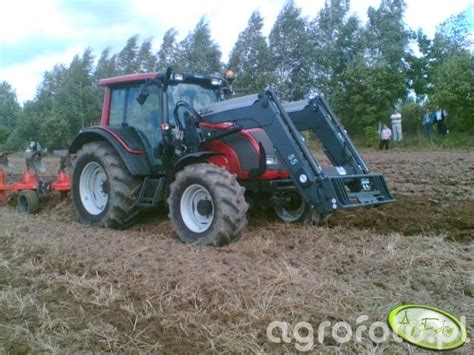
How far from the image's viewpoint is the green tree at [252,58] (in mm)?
29438

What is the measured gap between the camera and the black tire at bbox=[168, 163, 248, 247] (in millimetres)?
5527

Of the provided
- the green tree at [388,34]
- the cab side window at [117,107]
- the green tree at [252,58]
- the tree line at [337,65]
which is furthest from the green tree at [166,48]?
the cab side window at [117,107]

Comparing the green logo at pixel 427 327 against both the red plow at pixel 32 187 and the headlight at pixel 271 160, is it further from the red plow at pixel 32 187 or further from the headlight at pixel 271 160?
the red plow at pixel 32 187

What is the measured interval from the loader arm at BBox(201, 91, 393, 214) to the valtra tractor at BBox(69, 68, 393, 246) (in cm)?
1

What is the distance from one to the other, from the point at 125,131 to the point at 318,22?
25.0 metres

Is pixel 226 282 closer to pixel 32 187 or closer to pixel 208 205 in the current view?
pixel 208 205

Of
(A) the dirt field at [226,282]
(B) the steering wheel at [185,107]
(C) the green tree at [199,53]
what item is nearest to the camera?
(A) the dirt field at [226,282]

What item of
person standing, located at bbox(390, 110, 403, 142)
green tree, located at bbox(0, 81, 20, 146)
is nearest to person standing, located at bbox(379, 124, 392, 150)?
person standing, located at bbox(390, 110, 403, 142)

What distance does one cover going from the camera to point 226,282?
411 centimetres

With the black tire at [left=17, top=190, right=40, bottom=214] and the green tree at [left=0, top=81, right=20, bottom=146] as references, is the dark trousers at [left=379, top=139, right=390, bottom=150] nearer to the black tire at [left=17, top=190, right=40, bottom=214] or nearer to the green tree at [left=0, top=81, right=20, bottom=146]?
the black tire at [left=17, top=190, right=40, bottom=214]

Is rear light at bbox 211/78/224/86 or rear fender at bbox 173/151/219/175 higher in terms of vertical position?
rear light at bbox 211/78/224/86

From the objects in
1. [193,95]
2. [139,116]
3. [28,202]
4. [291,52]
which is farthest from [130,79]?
[291,52]

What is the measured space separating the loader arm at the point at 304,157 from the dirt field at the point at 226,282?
15.7 inches

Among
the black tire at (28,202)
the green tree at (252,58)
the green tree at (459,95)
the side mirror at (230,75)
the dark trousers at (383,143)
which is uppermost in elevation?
the green tree at (252,58)
